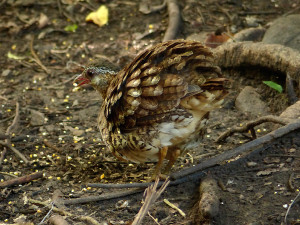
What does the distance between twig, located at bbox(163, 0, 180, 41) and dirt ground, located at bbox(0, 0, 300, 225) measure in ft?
0.54

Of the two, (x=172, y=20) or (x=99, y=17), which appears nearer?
(x=172, y=20)

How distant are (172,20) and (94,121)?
2.60 m

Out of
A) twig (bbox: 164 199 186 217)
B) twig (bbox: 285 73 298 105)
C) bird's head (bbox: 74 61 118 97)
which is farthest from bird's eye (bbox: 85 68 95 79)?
twig (bbox: 285 73 298 105)

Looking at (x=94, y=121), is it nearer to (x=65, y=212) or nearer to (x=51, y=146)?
(x=51, y=146)

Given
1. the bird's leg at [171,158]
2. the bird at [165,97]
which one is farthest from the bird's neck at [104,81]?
the bird's leg at [171,158]

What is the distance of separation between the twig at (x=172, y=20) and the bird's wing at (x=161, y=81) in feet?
10.4

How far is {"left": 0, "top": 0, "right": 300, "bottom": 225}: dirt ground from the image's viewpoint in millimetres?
4465

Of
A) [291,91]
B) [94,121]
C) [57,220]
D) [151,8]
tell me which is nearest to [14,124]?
[94,121]

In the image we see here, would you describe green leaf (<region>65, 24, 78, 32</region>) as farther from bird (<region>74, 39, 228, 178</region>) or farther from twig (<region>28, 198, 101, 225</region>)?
twig (<region>28, 198, 101, 225</region>)

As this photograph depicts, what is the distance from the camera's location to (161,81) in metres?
4.50

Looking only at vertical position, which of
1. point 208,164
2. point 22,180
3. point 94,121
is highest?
point 208,164

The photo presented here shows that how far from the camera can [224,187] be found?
4.56 metres

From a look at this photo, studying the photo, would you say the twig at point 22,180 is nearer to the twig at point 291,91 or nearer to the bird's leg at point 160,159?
the bird's leg at point 160,159

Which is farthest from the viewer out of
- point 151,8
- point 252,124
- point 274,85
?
point 151,8
